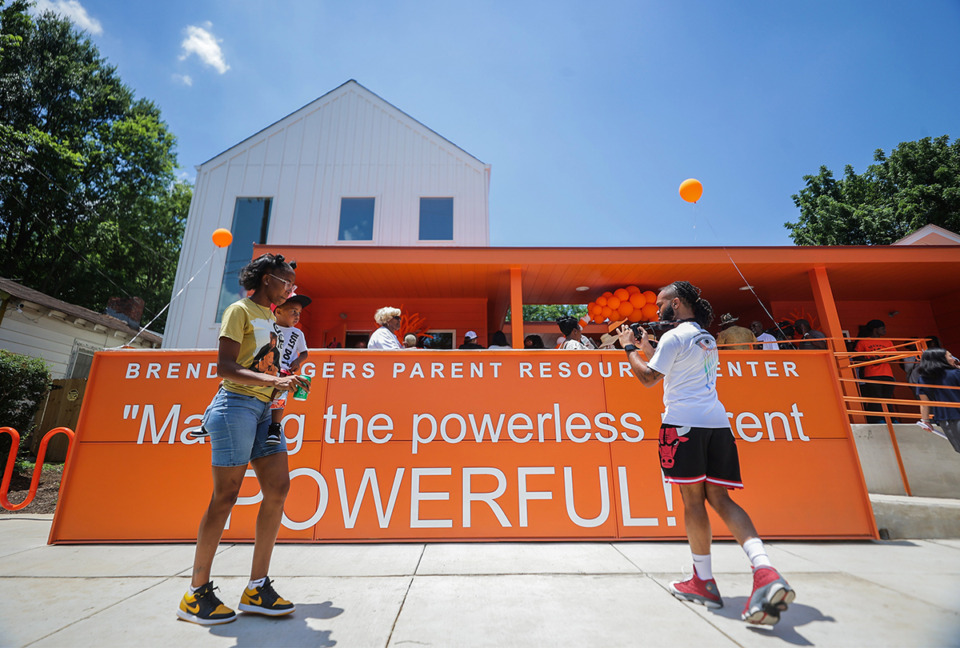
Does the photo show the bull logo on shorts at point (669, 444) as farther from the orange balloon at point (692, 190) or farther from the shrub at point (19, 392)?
the shrub at point (19, 392)

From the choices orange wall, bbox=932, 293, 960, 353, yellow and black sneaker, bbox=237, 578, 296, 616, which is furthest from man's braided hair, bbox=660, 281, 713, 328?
orange wall, bbox=932, 293, 960, 353

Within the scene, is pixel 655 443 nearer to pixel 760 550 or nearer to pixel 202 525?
pixel 760 550

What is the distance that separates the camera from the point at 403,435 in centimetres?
358

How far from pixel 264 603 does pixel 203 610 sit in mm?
252

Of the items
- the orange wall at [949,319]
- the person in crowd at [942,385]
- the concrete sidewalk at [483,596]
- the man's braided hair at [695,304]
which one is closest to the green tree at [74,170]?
the concrete sidewalk at [483,596]

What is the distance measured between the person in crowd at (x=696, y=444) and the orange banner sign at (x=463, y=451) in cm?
123

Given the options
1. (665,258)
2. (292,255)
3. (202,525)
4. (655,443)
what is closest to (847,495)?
(655,443)

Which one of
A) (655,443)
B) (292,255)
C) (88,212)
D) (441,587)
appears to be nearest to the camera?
(441,587)

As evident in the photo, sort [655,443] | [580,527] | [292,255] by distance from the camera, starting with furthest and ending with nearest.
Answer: [292,255] → [655,443] → [580,527]

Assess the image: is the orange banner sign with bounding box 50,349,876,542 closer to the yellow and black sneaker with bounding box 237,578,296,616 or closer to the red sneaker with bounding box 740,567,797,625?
the yellow and black sneaker with bounding box 237,578,296,616

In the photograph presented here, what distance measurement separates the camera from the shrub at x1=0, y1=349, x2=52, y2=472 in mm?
7023

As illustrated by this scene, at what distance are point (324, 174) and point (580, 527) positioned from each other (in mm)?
11238

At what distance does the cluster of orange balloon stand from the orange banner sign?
507 cm

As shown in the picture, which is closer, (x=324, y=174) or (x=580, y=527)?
(x=580, y=527)
